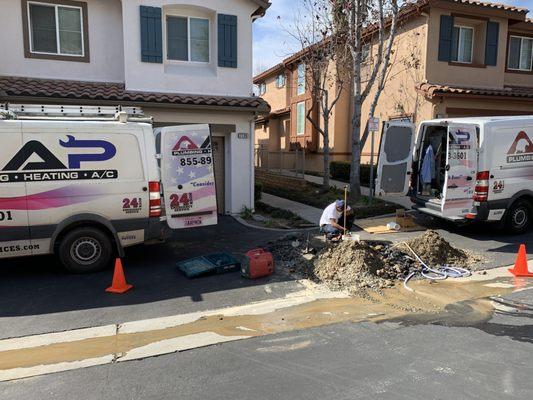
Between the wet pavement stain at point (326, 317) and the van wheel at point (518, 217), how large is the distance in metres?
3.20

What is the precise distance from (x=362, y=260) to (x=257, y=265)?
5.35 ft

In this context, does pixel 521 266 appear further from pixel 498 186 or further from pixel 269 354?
pixel 269 354

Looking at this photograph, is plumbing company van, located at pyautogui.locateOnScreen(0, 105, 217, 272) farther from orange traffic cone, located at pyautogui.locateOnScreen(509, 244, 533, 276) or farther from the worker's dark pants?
orange traffic cone, located at pyautogui.locateOnScreen(509, 244, 533, 276)

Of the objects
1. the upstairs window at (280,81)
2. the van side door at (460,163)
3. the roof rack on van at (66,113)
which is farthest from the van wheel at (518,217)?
the upstairs window at (280,81)

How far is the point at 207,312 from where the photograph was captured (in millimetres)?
5625

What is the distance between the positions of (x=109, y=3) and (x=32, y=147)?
7004 millimetres

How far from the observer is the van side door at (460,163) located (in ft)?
29.5

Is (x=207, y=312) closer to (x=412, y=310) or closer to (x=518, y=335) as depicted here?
(x=412, y=310)

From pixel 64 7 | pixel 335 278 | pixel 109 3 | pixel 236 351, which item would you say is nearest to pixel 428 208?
pixel 335 278

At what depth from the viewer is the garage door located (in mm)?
12828

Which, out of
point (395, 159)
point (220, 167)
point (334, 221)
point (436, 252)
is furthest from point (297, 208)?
point (436, 252)

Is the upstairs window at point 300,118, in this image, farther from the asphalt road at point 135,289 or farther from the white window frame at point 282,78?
the asphalt road at point 135,289

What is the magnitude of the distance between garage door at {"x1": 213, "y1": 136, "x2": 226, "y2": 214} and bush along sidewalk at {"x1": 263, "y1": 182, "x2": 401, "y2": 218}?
3023mm

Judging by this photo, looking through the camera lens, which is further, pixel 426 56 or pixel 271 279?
pixel 426 56
